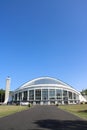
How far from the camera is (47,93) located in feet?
500

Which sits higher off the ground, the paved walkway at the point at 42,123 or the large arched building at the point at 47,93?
the large arched building at the point at 47,93

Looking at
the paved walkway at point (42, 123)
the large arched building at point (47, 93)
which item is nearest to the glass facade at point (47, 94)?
the large arched building at point (47, 93)

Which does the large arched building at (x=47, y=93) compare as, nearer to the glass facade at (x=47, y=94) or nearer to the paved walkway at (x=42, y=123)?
the glass facade at (x=47, y=94)

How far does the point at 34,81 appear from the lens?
557ft

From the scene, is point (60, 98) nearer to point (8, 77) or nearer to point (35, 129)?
point (8, 77)

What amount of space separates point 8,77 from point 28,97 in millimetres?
42884

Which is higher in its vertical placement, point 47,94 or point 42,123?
point 47,94

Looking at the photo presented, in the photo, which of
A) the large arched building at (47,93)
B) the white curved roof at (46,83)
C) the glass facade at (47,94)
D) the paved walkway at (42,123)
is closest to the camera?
the paved walkway at (42,123)

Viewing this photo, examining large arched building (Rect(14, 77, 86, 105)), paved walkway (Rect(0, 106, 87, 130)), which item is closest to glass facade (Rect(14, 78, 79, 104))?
large arched building (Rect(14, 77, 86, 105))

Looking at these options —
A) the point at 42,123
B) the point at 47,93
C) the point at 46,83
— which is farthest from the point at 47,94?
the point at 42,123

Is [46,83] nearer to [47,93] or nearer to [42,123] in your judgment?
[47,93]

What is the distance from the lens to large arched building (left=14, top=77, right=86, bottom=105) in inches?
5891

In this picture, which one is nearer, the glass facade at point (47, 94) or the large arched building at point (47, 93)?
the large arched building at point (47, 93)

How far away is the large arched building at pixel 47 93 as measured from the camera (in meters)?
150
